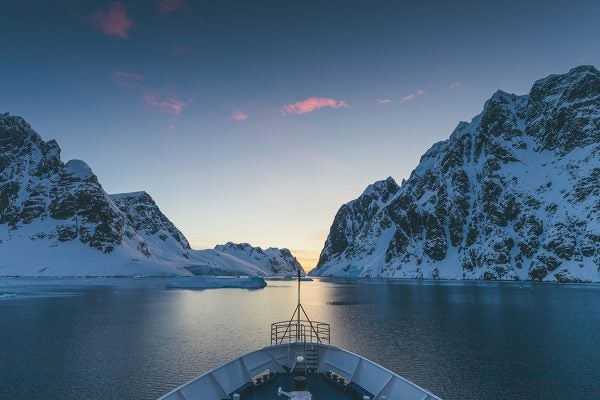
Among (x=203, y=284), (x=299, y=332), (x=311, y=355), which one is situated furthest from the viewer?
(x=203, y=284)

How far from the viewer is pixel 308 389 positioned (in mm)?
21891

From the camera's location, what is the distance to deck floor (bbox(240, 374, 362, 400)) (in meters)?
20.8

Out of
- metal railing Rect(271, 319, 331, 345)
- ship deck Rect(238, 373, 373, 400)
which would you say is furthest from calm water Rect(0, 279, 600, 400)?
ship deck Rect(238, 373, 373, 400)

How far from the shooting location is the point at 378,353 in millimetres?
43312

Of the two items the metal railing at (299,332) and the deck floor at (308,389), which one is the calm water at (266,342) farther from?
the deck floor at (308,389)

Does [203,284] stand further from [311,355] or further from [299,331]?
[311,355]

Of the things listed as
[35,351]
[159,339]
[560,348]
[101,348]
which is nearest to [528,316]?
[560,348]

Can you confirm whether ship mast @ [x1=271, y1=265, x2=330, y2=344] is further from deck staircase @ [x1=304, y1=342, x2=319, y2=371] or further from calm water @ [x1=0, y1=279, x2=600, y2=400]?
calm water @ [x1=0, y1=279, x2=600, y2=400]

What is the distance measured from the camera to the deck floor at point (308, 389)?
20.8 metres

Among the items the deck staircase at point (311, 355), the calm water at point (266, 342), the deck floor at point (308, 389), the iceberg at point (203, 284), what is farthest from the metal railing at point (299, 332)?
the iceberg at point (203, 284)

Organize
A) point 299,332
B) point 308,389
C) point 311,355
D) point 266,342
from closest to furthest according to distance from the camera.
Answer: point 308,389 → point 311,355 → point 299,332 → point 266,342

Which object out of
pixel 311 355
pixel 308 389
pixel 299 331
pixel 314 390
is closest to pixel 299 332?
pixel 299 331

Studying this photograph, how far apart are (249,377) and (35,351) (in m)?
33.8

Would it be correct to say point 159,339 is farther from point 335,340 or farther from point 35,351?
point 335,340
